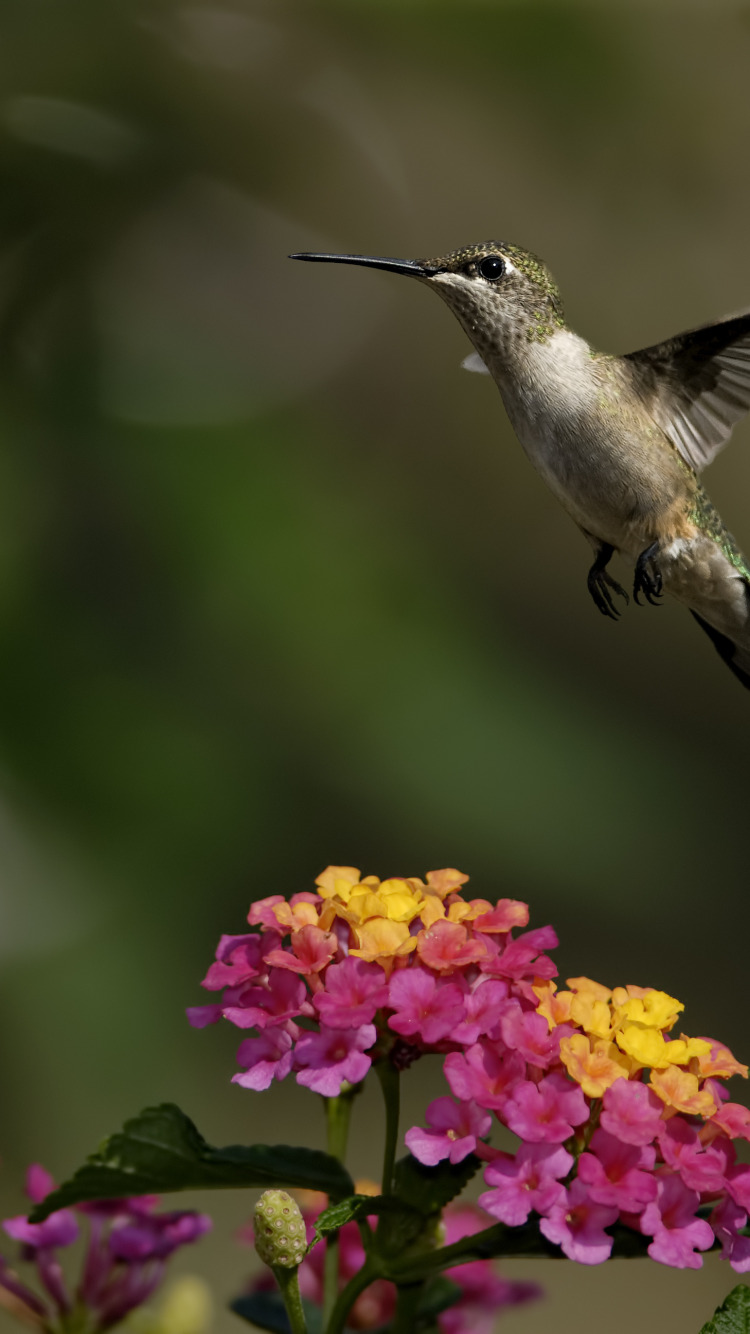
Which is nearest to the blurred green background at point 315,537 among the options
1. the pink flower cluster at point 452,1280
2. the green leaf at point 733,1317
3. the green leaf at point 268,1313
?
the pink flower cluster at point 452,1280

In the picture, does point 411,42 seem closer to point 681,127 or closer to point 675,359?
point 681,127

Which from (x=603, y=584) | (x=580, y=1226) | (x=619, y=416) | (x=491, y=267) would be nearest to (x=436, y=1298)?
(x=580, y=1226)

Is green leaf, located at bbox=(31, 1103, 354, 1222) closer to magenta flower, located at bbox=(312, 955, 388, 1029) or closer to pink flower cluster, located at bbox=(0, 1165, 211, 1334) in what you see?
magenta flower, located at bbox=(312, 955, 388, 1029)

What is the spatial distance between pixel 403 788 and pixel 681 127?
6.14 feet

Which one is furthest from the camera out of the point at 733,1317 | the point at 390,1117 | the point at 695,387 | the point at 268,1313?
the point at 695,387

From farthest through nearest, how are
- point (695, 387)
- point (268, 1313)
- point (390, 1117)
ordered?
point (695, 387)
point (268, 1313)
point (390, 1117)

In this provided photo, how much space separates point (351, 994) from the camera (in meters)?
0.76

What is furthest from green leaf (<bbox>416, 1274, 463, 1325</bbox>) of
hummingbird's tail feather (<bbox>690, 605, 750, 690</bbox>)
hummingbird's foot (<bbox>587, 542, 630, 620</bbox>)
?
hummingbird's tail feather (<bbox>690, 605, 750, 690</bbox>)

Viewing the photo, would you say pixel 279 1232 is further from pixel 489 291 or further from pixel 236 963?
pixel 489 291

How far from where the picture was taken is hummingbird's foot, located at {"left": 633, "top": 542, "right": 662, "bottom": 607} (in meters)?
1.12

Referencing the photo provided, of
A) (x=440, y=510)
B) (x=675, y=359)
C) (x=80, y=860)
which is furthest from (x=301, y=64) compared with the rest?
(x=675, y=359)

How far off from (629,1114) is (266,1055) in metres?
0.22

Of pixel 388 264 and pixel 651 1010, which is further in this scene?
pixel 388 264

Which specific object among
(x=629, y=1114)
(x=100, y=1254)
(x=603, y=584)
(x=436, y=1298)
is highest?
(x=603, y=584)
